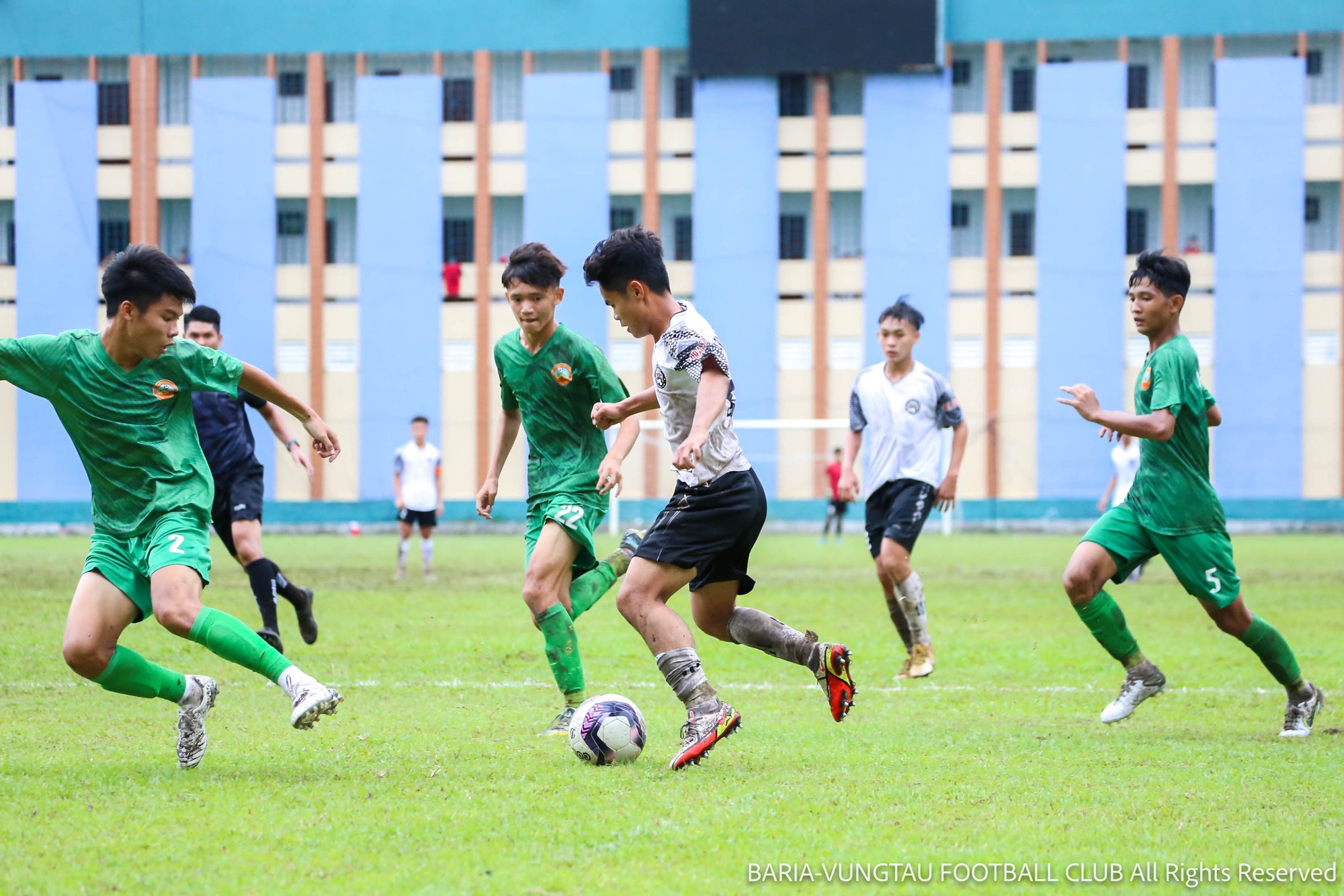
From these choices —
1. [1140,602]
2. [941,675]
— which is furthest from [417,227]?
[941,675]

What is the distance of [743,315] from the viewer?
1618 inches

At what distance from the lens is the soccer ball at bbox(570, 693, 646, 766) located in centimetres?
550

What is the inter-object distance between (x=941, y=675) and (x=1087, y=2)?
3617 cm

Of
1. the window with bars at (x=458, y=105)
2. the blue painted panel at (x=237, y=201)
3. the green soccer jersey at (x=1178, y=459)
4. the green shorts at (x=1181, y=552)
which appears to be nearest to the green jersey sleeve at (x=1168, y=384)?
the green soccer jersey at (x=1178, y=459)

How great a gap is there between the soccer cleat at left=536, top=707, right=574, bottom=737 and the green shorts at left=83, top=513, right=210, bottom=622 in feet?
5.36

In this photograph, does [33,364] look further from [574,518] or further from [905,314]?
[905,314]

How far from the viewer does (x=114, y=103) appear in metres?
41.8

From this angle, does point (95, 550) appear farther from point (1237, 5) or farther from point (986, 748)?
point (1237, 5)

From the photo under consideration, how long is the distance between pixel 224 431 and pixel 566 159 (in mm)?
32895

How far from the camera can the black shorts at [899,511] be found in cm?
915

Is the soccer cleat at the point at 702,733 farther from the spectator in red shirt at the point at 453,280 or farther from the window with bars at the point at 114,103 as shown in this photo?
the window with bars at the point at 114,103

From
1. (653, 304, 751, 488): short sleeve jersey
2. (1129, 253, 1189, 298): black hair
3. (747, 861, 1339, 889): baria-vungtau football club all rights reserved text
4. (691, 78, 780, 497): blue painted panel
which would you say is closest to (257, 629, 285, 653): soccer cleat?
(653, 304, 751, 488): short sleeve jersey

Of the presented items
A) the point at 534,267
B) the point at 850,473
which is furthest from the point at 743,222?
the point at 534,267

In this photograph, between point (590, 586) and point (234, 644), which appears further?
point (590, 586)
